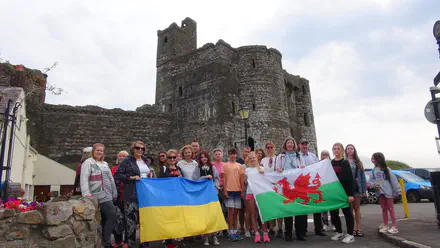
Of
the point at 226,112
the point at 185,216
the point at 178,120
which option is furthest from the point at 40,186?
the point at 185,216

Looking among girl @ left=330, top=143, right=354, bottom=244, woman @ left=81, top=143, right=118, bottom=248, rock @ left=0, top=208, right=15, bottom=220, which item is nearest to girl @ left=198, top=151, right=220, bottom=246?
woman @ left=81, top=143, right=118, bottom=248

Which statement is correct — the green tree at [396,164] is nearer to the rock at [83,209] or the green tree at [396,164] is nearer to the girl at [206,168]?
the girl at [206,168]

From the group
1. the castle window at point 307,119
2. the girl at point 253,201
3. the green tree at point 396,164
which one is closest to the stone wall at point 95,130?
the castle window at point 307,119

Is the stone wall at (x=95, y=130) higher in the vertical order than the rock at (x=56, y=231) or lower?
higher

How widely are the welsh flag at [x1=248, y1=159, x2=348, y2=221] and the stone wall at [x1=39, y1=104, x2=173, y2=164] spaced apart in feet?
61.8

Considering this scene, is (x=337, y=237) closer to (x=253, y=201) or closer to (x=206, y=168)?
(x=253, y=201)

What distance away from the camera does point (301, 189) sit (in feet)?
22.2

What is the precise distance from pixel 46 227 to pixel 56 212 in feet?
0.76

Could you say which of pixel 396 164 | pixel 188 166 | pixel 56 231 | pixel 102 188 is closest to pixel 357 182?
pixel 188 166

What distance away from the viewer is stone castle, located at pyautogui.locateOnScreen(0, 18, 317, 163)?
22891 millimetres

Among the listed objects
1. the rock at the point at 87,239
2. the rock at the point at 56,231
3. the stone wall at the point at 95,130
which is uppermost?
the stone wall at the point at 95,130

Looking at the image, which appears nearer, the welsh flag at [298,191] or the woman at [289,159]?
the welsh flag at [298,191]

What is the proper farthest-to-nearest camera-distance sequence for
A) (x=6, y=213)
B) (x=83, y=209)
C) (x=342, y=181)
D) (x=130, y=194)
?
(x=342, y=181) → (x=130, y=194) → (x=83, y=209) → (x=6, y=213)

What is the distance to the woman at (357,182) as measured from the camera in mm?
6596
